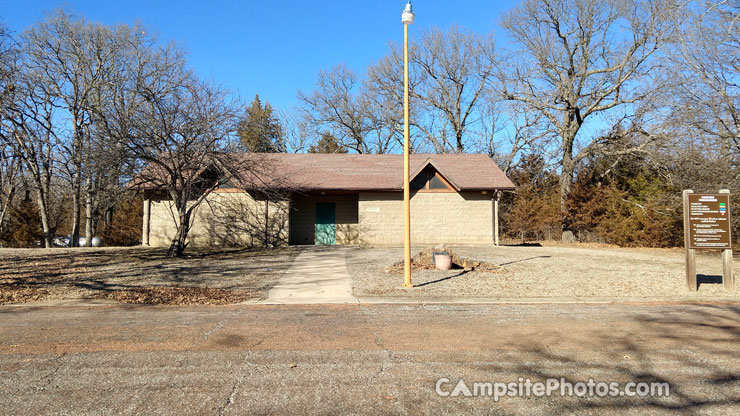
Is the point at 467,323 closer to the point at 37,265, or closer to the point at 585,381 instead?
the point at 585,381

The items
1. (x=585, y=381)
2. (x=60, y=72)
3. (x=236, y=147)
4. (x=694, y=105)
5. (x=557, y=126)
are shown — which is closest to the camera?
(x=585, y=381)

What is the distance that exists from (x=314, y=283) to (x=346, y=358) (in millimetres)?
6195

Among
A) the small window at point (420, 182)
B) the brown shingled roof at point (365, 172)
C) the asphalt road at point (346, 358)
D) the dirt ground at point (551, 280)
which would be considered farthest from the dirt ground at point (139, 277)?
the small window at point (420, 182)

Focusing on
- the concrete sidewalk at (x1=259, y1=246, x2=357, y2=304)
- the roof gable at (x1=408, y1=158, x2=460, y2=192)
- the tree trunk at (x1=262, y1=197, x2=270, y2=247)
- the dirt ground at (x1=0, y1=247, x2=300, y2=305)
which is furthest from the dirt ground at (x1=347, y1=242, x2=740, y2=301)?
the tree trunk at (x1=262, y1=197, x2=270, y2=247)

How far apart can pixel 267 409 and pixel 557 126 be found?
30.1 metres

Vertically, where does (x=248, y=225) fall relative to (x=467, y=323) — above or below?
above

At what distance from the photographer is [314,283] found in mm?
11328

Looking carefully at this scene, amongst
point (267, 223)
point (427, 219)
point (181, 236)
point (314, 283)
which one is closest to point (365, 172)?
point (427, 219)

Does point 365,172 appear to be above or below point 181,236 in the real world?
above

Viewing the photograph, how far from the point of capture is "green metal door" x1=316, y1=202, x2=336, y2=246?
23453 millimetres

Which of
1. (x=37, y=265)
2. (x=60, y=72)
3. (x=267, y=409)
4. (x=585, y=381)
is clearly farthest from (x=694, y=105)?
(x=60, y=72)

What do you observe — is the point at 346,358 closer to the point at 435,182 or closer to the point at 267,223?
the point at 267,223

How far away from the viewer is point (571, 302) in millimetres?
9250

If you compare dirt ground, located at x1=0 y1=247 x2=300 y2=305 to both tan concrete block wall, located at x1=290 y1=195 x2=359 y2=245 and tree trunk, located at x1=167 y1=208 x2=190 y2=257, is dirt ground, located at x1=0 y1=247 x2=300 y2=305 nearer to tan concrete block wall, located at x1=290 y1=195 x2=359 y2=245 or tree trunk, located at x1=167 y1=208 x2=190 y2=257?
tree trunk, located at x1=167 y1=208 x2=190 y2=257
